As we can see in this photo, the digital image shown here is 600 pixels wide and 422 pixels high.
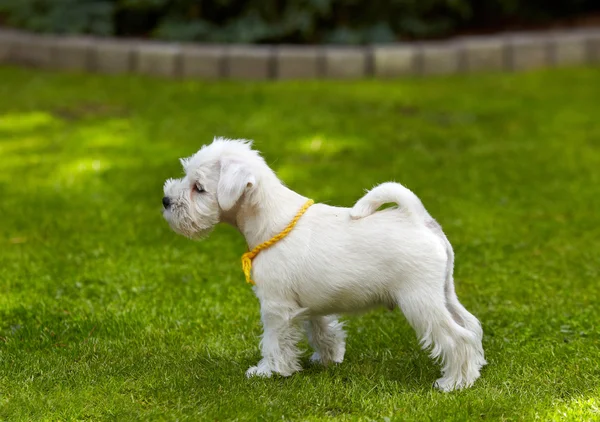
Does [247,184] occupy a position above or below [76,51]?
above

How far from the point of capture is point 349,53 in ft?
37.9

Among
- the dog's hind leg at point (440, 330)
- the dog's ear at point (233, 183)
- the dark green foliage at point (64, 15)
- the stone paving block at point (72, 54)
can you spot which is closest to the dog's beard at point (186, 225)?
the dog's ear at point (233, 183)

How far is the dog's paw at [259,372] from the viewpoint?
4.43 meters

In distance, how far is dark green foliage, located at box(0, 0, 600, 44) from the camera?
12.1 metres

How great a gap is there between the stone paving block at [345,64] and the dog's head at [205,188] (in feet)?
23.6

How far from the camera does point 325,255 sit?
A: 4332 mm

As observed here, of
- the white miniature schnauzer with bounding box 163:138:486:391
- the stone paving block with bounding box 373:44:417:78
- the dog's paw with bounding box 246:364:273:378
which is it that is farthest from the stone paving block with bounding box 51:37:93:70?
the dog's paw with bounding box 246:364:273:378

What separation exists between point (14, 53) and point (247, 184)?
860 cm

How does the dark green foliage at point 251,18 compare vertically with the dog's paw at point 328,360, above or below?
above

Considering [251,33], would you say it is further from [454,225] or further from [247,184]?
[247,184]

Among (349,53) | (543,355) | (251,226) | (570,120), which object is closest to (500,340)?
(543,355)

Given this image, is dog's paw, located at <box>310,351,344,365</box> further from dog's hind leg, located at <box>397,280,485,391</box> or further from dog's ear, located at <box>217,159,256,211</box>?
dog's ear, located at <box>217,159,256,211</box>

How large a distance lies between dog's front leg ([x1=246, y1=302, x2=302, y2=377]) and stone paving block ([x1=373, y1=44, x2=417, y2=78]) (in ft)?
24.9

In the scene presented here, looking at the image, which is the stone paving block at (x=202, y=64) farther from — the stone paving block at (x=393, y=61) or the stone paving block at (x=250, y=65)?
the stone paving block at (x=393, y=61)
